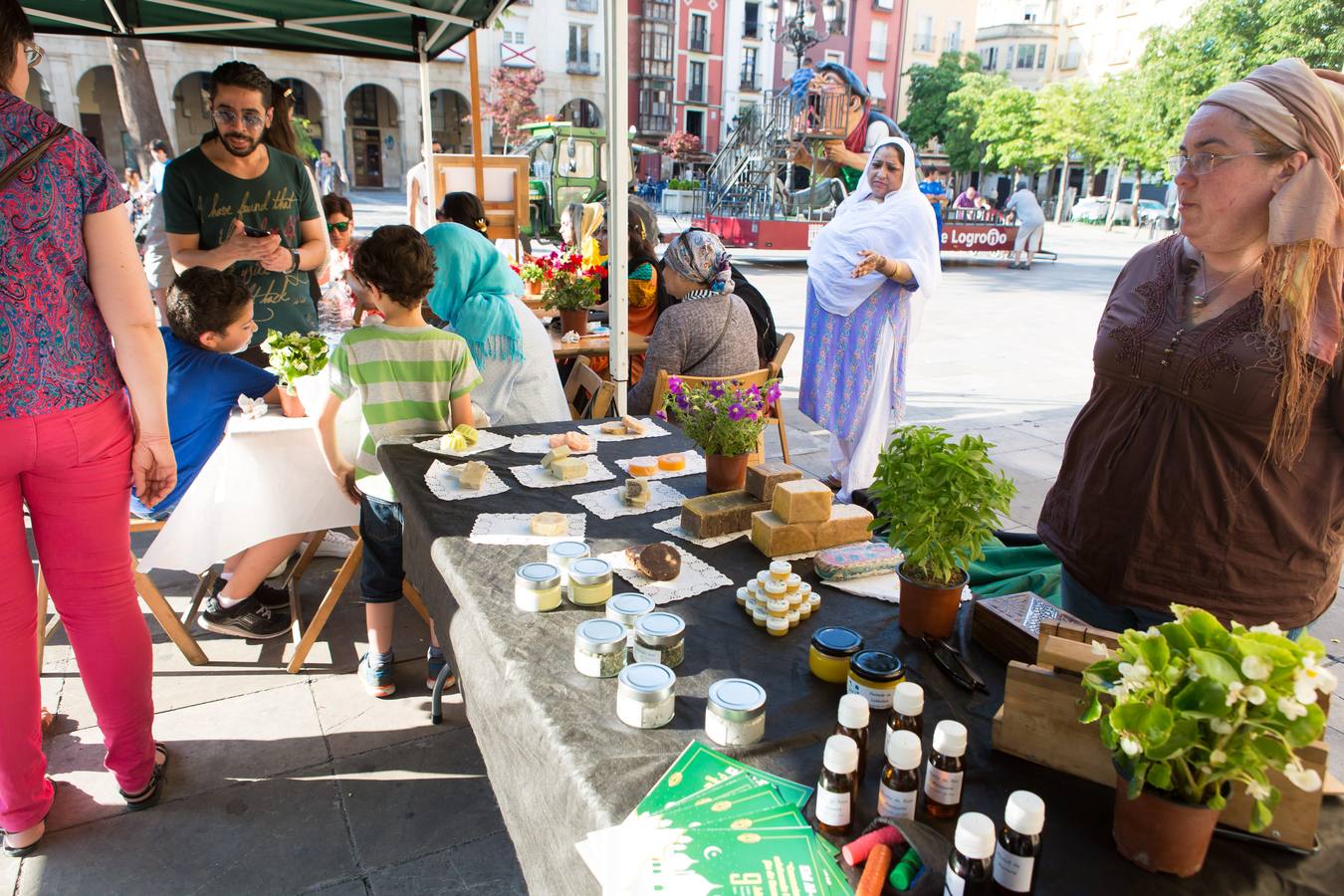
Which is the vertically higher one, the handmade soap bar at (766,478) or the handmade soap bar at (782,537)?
the handmade soap bar at (766,478)

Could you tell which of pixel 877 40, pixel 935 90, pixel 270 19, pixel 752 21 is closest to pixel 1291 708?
pixel 270 19

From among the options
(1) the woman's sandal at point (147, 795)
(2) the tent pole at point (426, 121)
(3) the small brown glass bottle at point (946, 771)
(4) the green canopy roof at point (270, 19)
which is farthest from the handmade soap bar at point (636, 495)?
(2) the tent pole at point (426, 121)

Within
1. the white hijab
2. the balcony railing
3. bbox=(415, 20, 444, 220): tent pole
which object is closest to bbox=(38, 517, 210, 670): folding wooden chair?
the white hijab

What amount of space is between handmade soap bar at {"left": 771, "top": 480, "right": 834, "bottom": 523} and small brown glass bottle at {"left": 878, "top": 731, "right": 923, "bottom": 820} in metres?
0.79

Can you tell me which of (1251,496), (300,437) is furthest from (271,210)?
(1251,496)

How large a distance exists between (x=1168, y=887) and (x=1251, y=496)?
94 centimetres

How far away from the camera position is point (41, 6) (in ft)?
14.8

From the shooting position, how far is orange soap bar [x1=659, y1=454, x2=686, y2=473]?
7.56 ft

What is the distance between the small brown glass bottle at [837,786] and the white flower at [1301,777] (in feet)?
1.44

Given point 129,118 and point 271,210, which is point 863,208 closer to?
point 271,210

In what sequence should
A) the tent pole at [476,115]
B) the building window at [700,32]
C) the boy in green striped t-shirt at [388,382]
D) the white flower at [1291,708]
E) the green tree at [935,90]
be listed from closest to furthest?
the white flower at [1291,708], the boy in green striped t-shirt at [388,382], the tent pole at [476,115], the building window at [700,32], the green tree at [935,90]

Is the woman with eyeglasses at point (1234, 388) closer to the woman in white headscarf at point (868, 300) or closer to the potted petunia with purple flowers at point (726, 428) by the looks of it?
the potted petunia with purple flowers at point (726, 428)

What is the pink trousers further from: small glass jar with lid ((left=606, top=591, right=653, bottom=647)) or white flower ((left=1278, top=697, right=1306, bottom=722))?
white flower ((left=1278, top=697, right=1306, bottom=722))

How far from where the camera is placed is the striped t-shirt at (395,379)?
94.3 inches
